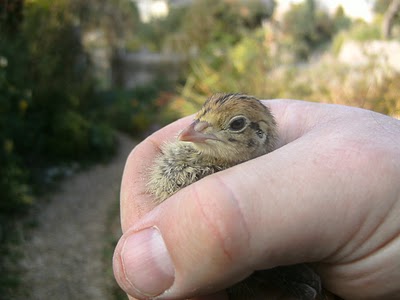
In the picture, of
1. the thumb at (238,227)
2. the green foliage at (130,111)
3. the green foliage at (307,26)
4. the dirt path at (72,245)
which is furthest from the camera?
the green foliage at (307,26)

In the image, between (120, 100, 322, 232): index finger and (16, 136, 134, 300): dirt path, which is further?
(16, 136, 134, 300): dirt path

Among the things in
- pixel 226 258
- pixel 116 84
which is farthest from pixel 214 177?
pixel 116 84

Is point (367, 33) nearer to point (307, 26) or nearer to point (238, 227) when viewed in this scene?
point (307, 26)

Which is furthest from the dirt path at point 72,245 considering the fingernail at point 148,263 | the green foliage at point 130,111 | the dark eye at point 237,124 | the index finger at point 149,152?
the dark eye at point 237,124

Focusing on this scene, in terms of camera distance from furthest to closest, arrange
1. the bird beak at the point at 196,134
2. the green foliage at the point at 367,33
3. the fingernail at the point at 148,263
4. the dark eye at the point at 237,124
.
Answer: the green foliage at the point at 367,33, the dark eye at the point at 237,124, the bird beak at the point at 196,134, the fingernail at the point at 148,263

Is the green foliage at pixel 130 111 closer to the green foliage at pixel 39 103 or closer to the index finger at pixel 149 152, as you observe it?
the green foliage at pixel 39 103

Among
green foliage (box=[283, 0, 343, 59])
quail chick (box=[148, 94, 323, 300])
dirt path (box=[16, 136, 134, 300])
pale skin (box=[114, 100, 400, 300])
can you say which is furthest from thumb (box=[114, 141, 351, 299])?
green foliage (box=[283, 0, 343, 59])

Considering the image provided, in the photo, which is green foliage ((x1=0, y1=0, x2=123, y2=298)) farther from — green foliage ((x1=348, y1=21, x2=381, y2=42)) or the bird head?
green foliage ((x1=348, y1=21, x2=381, y2=42))
